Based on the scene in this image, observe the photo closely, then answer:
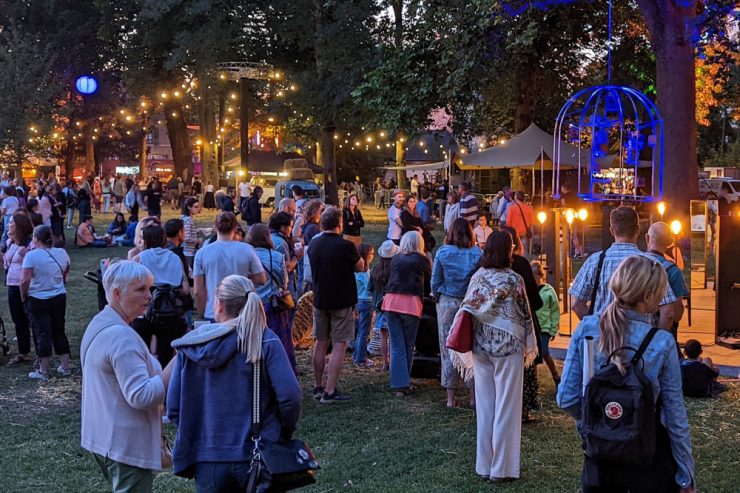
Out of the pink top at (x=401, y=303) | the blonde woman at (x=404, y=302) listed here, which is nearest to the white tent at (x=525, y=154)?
the blonde woman at (x=404, y=302)

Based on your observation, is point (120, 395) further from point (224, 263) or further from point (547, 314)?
point (547, 314)

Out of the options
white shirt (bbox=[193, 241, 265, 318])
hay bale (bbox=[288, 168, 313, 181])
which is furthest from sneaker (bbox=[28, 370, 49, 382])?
hay bale (bbox=[288, 168, 313, 181])

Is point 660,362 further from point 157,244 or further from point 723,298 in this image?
point 723,298

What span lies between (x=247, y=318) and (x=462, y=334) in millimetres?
2499

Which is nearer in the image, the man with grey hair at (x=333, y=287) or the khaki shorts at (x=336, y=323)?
the man with grey hair at (x=333, y=287)

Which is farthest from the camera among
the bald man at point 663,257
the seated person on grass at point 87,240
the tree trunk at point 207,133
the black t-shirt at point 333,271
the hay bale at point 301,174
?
the tree trunk at point 207,133

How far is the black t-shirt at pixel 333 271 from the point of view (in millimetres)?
7723

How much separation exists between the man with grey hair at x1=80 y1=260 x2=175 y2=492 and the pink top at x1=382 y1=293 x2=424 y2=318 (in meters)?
4.16

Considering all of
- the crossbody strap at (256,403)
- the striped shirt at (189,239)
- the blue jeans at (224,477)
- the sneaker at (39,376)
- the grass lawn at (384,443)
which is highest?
the striped shirt at (189,239)

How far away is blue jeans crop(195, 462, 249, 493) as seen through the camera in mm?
3639

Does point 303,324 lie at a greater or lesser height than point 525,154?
lesser

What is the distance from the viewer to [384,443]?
6.77 m

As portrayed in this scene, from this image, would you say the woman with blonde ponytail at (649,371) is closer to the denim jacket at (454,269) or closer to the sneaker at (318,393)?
the denim jacket at (454,269)

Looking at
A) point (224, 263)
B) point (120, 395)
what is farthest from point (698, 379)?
point (120, 395)
